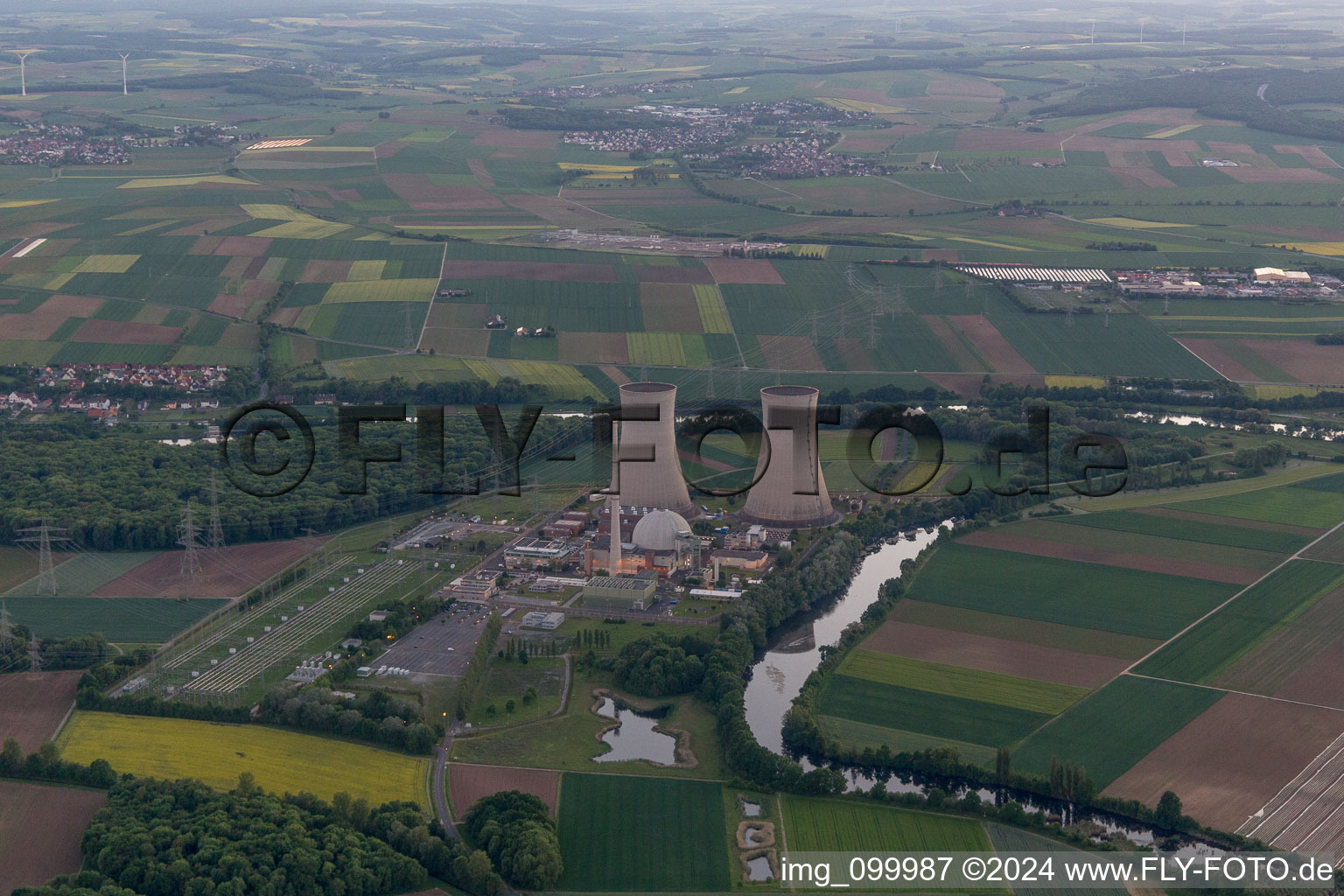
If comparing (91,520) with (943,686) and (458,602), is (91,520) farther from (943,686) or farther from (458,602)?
(943,686)

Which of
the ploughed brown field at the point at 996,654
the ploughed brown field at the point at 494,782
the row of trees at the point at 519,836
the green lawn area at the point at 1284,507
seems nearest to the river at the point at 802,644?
the ploughed brown field at the point at 996,654

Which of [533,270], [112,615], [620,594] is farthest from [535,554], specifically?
[533,270]

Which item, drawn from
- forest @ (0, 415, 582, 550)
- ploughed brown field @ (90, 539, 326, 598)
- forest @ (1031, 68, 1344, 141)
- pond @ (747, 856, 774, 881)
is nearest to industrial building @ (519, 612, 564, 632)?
ploughed brown field @ (90, 539, 326, 598)

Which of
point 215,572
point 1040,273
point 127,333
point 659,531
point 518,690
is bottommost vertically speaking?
point 518,690

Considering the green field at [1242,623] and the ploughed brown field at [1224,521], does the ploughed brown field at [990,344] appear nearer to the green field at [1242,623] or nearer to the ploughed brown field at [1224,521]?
the ploughed brown field at [1224,521]

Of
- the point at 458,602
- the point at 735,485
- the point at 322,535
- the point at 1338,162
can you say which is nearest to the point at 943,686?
the point at 458,602

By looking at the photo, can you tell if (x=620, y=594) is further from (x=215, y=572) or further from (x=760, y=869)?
(x=760, y=869)
